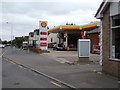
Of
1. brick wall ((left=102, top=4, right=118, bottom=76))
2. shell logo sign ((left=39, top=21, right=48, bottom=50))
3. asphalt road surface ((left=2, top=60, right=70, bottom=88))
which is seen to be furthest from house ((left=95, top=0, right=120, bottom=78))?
shell logo sign ((left=39, top=21, right=48, bottom=50))

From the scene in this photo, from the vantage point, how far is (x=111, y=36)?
10.6 m

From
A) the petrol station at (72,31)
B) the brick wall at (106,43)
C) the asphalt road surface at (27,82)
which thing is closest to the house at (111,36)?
the brick wall at (106,43)

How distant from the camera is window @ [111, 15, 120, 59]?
10125mm

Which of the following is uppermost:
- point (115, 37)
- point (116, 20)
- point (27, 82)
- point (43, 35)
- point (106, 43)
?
point (43, 35)

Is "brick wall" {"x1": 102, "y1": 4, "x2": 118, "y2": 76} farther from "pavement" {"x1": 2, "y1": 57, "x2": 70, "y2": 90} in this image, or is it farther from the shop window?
"pavement" {"x1": 2, "y1": 57, "x2": 70, "y2": 90}

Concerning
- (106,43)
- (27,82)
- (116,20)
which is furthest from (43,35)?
(27,82)

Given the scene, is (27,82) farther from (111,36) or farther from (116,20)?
(116,20)

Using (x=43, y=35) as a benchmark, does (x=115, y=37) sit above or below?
below

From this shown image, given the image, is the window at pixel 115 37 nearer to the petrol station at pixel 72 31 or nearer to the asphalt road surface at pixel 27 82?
the asphalt road surface at pixel 27 82

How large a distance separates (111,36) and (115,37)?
220 millimetres

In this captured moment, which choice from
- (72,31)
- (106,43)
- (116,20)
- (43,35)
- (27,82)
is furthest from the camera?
(72,31)

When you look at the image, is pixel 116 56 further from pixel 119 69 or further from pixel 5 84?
pixel 5 84

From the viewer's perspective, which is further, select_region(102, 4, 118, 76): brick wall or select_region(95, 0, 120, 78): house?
select_region(102, 4, 118, 76): brick wall

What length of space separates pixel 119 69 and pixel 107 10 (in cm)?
352
